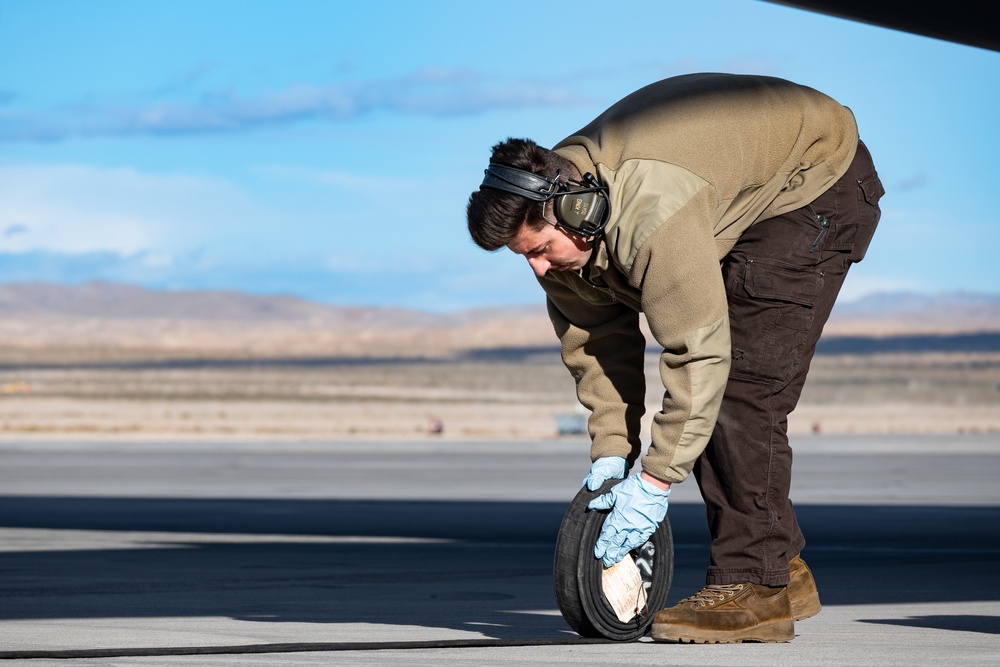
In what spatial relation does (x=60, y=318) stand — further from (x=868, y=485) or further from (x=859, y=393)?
(x=868, y=485)

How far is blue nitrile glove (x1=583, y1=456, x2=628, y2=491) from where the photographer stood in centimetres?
509

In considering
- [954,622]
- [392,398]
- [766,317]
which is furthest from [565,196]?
[392,398]

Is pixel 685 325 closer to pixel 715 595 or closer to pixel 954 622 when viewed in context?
pixel 715 595

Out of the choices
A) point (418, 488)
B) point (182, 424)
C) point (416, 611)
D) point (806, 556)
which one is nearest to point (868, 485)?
point (418, 488)

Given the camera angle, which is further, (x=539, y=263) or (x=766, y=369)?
(x=766, y=369)

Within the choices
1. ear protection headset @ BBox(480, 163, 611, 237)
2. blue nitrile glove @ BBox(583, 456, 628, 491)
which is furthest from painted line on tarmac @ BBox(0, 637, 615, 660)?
ear protection headset @ BBox(480, 163, 611, 237)

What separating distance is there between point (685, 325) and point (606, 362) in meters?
0.71

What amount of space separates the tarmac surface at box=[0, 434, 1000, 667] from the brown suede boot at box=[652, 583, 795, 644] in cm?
9

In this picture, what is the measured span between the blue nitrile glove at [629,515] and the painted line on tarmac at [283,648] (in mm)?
308

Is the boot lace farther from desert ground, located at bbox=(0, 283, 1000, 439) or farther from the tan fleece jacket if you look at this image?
desert ground, located at bbox=(0, 283, 1000, 439)

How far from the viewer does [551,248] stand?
15.1ft

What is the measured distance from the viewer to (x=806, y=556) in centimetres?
867

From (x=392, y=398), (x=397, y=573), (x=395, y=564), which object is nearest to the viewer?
(x=397, y=573)

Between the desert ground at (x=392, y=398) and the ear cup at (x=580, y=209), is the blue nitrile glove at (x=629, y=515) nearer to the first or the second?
the ear cup at (x=580, y=209)
